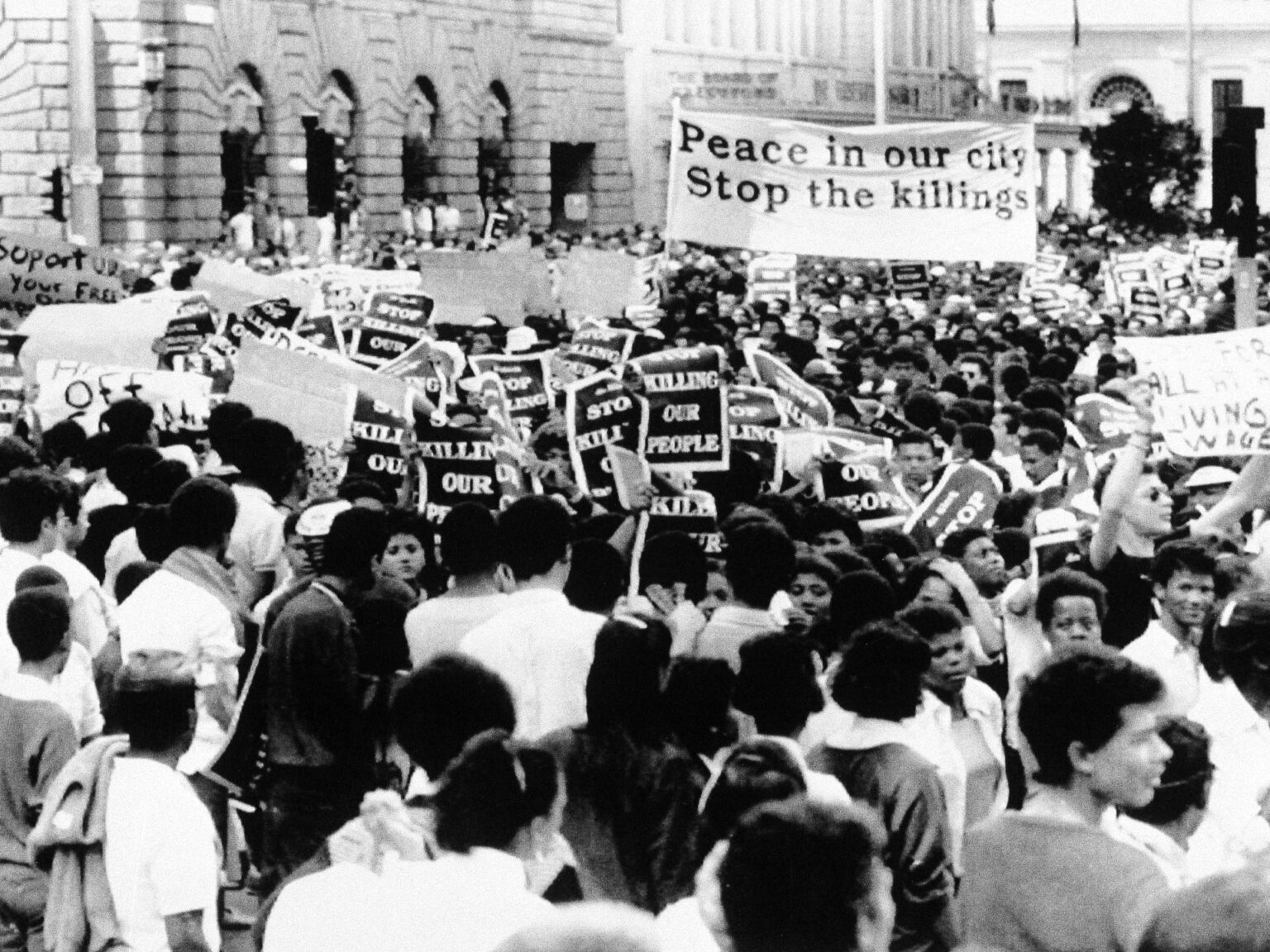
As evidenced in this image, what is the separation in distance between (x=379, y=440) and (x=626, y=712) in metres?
5.62

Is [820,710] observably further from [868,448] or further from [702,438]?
[868,448]

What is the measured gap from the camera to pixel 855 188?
650 inches

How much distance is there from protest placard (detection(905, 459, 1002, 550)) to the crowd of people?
9 cm

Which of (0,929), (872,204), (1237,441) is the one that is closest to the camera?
(0,929)

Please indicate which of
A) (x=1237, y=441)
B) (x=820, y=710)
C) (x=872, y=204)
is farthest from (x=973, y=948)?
(x=872, y=204)

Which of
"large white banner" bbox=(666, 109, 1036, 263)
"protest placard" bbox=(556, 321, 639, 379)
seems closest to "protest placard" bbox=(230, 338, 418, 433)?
"protest placard" bbox=(556, 321, 639, 379)

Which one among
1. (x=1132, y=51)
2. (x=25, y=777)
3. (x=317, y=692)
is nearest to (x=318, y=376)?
(x=317, y=692)

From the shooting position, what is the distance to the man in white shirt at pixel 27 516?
899cm

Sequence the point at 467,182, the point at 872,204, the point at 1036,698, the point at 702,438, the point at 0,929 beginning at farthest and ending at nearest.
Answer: the point at 467,182 < the point at 872,204 < the point at 702,438 < the point at 0,929 < the point at 1036,698

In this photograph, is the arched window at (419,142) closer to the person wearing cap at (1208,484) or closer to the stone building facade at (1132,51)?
the person wearing cap at (1208,484)

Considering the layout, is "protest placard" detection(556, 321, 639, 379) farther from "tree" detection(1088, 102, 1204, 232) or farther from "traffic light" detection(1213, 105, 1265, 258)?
"tree" detection(1088, 102, 1204, 232)

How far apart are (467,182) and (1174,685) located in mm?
40343

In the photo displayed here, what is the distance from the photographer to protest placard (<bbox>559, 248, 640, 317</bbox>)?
67.2 ft

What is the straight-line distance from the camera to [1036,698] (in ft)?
18.7
